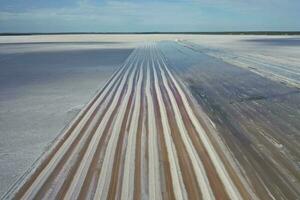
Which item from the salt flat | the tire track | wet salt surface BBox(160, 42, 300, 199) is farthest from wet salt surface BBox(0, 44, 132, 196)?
wet salt surface BBox(160, 42, 300, 199)

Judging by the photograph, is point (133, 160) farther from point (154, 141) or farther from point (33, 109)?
point (33, 109)

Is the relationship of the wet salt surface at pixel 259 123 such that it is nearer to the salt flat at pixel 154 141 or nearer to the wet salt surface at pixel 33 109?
the salt flat at pixel 154 141

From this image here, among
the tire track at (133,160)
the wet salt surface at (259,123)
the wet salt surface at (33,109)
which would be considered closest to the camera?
the tire track at (133,160)

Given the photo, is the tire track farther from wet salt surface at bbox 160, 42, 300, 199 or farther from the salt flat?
wet salt surface at bbox 160, 42, 300, 199

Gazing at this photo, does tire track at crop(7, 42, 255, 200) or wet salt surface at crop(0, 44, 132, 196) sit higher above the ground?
tire track at crop(7, 42, 255, 200)

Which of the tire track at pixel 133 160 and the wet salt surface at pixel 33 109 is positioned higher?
the tire track at pixel 133 160

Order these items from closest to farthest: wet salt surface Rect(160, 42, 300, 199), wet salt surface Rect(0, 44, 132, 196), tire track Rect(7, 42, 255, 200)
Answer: tire track Rect(7, 42, 255, 200) < wet salt surface Rect(160, 42, 300, 199) < wet salt surface Rect(0, 44, 132, 196)

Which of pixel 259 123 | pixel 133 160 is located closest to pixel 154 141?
pixel 133 160

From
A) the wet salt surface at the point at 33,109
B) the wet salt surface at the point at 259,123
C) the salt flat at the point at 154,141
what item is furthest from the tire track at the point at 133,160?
the wet salt surface at the point at 259,123

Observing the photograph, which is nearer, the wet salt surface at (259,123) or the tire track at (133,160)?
the tire track at (133,160)

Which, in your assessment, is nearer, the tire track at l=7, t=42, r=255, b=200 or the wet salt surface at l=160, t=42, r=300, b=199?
the tire track at l=7, t=42, r=255, b=200

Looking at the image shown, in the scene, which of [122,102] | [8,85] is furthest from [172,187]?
[8,85]
